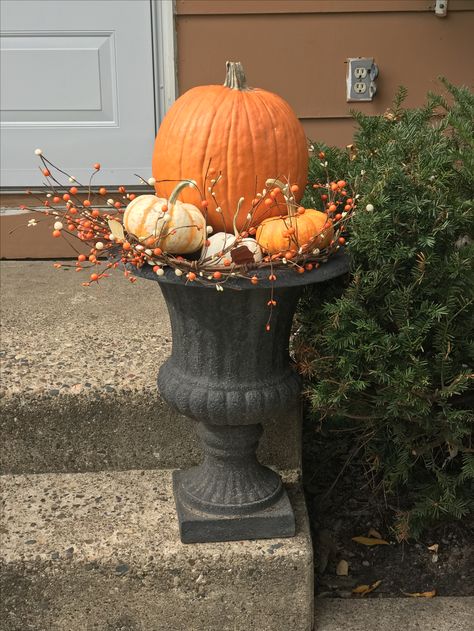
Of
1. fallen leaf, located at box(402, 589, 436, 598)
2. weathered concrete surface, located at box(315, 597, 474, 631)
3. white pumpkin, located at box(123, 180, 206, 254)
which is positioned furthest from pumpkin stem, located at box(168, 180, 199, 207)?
fallen leaf, located at box(402, 589, 436, 598)

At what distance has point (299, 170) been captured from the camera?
2.02 m

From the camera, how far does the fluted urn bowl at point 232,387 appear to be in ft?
6.15

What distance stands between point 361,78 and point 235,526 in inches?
79.3

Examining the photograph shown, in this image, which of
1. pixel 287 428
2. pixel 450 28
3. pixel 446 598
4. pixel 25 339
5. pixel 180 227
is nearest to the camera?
pixel 180 227

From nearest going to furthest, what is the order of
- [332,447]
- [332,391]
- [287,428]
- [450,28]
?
[332,391]
[287,428]
[332,447]
[450,28]

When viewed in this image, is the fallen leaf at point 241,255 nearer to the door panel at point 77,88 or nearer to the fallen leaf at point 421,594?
the fallen leaf at point 421,594

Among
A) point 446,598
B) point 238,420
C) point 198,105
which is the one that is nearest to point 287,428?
point 238,420

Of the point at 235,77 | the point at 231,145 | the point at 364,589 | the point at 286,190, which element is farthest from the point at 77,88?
the point at 364,589

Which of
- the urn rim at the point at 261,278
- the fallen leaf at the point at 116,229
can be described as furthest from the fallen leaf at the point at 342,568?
the fallen leaf at the point at 116,229

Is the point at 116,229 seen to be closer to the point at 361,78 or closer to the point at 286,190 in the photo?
the point at 286,190

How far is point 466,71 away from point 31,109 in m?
1.81

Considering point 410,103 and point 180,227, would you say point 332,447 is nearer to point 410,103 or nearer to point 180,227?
point 180,227

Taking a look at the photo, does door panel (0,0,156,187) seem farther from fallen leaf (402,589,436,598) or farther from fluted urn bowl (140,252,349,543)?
fallen leaf (402,589,436,598)

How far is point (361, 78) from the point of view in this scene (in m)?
3.33
